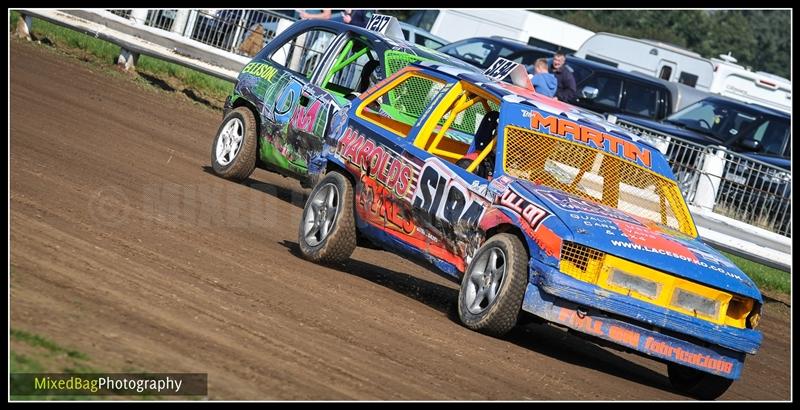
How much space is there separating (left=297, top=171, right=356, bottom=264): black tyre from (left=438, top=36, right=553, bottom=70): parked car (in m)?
12.3

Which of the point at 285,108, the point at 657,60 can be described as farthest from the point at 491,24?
the point at 285,108

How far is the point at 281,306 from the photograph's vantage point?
7477 millimetres

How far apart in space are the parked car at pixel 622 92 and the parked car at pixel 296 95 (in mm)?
9053

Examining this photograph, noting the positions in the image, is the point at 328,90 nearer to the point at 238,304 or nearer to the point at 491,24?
the point at 238,304

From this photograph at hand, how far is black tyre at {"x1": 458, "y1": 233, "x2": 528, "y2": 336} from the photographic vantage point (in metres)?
7.84

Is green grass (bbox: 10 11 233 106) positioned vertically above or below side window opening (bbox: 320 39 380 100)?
below

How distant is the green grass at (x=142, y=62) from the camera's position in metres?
21.5

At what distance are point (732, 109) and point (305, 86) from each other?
11.4m

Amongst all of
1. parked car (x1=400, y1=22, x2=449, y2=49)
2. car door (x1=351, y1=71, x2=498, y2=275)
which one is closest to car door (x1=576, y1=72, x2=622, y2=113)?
parked car (x1=400, y1=22, x2=449, y2=49)

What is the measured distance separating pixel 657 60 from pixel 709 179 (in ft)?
42.9

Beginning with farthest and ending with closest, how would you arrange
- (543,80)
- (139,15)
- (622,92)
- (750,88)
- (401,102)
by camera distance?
1. (750,88)
2. (622,92)
3. (139,15)
4. (543,80)
5. (401,102)

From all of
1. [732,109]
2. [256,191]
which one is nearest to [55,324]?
[256,191]

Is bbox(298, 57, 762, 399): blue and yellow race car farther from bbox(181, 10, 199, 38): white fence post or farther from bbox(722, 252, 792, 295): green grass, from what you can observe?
bbox(181, 10, 199, 38): white fence post

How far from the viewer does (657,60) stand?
29.6 m
